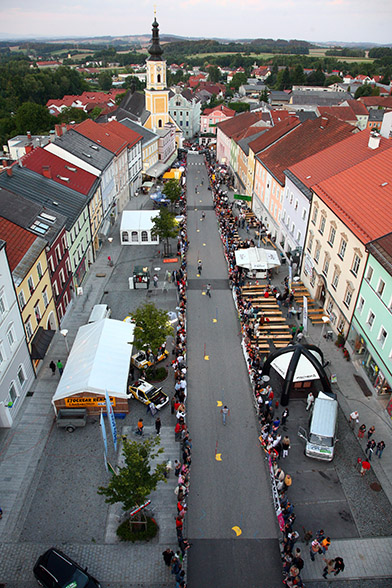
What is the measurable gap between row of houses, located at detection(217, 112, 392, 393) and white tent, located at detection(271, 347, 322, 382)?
3.83 m

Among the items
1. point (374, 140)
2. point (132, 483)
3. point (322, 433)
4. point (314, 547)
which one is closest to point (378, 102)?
point (374, 140)

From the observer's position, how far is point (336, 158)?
37.8 metres

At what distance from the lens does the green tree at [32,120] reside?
96438 mm

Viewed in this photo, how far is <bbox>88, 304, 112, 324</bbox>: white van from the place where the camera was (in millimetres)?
30484

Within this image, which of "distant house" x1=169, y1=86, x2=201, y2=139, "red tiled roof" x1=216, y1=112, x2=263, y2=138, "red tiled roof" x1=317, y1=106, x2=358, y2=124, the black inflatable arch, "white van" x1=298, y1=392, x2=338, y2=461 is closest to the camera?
"white van" x1=298, y1=392, x2=338, y2=461

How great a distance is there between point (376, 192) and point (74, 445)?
2389cm

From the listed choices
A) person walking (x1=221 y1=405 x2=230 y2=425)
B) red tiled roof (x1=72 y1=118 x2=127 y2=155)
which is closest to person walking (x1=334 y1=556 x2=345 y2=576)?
person walking (x1=221 y1=405 x2=230 y2=425)

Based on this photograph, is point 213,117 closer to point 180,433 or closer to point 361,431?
point 361,431

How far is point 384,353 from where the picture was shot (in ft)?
78.3

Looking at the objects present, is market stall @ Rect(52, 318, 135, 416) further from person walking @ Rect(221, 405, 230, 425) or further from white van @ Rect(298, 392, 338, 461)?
white van @ Rect(298, 392, 338, 461)

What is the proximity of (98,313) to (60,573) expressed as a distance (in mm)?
17844

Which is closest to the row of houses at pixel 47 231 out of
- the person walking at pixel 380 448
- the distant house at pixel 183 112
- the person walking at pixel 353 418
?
the person walking at pixel 353 418

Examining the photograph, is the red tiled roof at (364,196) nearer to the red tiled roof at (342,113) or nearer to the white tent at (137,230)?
the white tent at (137,230)

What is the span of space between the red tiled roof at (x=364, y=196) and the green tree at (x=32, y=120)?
82.2 m
